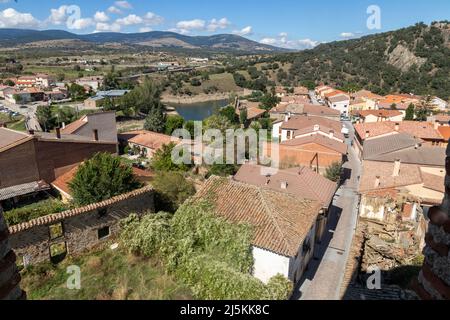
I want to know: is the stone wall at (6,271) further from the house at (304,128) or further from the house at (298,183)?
the house at (304,128)

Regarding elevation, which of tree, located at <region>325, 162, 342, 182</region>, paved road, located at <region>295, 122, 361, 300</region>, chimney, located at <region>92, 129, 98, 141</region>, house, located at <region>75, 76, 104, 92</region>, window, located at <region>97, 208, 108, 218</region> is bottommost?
paved road, located at <region>295, 122, 361, 300</region>

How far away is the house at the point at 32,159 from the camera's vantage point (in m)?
21.4

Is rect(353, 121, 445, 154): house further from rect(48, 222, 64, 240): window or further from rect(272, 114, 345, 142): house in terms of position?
rect(48, 222, 64, 240): window

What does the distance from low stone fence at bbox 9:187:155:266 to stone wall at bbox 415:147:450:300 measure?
42.4ft

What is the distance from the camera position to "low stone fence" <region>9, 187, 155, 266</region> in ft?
41.4

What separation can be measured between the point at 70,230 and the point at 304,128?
94.0 ft

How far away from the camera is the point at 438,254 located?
2.84m

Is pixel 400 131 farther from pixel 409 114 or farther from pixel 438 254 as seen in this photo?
pixel 438 254

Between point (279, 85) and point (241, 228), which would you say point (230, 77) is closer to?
point (279, 85)

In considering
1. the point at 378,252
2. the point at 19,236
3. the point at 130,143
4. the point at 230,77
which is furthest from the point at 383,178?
the point at 230,77

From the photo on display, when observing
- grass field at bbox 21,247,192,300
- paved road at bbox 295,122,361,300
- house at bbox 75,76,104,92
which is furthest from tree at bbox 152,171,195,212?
house at bbox 75,76,104,92

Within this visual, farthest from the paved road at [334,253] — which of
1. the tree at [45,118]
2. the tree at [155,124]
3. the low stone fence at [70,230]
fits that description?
the tree at [45,118]

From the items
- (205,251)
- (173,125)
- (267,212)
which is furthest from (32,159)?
(173,125)
